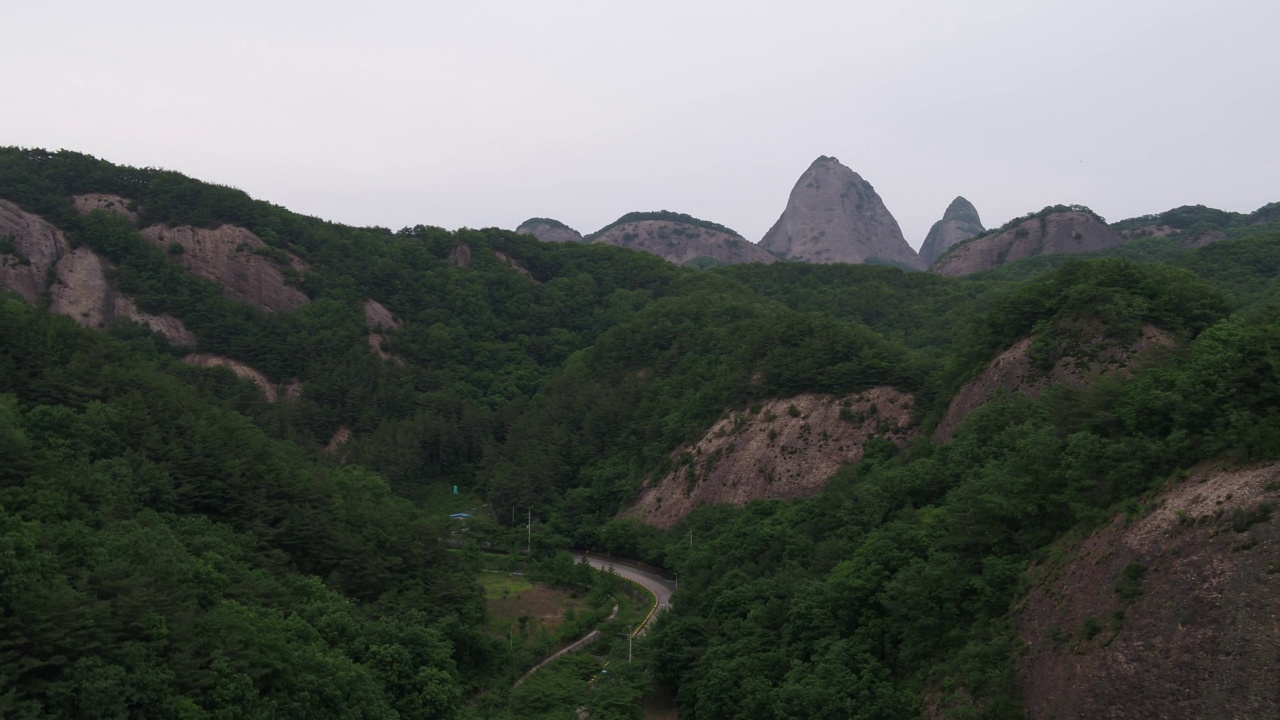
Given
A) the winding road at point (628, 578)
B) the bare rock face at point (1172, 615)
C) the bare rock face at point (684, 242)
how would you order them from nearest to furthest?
1. the bare rock face at point (1172, 615)
2. the winding road at point (628, 578)
3. the bare rock face at point (684, 242)

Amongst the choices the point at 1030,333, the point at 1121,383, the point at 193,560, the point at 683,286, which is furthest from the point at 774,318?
the point at 193,560

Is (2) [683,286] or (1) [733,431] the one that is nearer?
(1) [733,431]

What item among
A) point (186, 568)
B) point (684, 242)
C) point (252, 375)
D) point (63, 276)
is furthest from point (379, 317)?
point (684, 242)

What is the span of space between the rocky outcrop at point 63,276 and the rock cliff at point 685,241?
9660 cm

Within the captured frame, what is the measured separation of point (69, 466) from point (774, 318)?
136 feet

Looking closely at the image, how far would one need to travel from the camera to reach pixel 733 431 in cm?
5544

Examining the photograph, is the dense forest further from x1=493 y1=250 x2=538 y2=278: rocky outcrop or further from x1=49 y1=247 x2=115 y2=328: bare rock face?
x1=493 y1=250 x2=538 y2=278: rocky outcrop

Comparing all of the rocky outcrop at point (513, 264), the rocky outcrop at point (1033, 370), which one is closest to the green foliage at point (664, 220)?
the rocky outcrop at point (513, 264)

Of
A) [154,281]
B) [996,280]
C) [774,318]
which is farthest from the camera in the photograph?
[996,280]

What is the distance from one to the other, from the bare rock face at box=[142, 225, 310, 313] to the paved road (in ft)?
116

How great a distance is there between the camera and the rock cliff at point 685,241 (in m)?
162

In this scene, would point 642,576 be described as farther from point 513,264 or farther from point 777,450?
point 513,264

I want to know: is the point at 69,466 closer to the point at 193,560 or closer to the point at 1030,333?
the point at 193,560

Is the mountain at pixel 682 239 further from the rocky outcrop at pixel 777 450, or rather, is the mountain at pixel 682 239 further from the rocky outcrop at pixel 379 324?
the rocky outcrop at pixel 777 450
